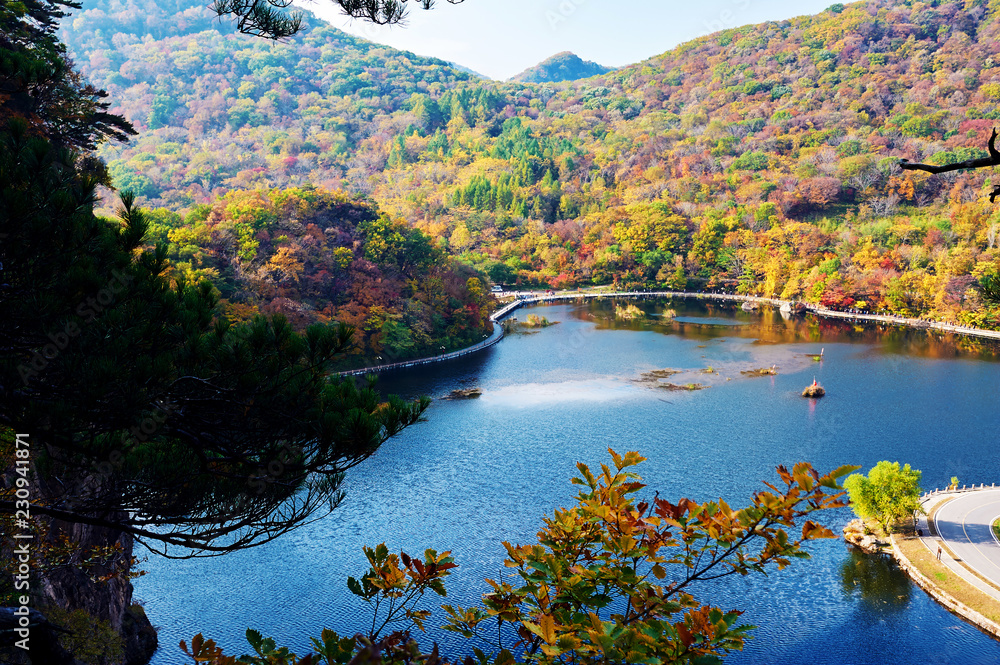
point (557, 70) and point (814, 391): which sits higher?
point (557, 70)

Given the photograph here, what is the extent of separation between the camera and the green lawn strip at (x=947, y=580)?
14.3m

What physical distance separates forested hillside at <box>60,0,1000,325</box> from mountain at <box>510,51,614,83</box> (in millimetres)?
57137

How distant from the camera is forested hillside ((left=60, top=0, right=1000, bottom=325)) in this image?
58.2m

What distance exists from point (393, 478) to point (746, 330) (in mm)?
31965

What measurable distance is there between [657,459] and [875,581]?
7686mm

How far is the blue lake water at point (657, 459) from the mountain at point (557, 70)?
156394 millimetres

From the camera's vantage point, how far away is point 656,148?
287 ft

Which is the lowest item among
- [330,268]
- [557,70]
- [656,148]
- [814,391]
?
[814,391]

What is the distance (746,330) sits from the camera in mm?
45531
